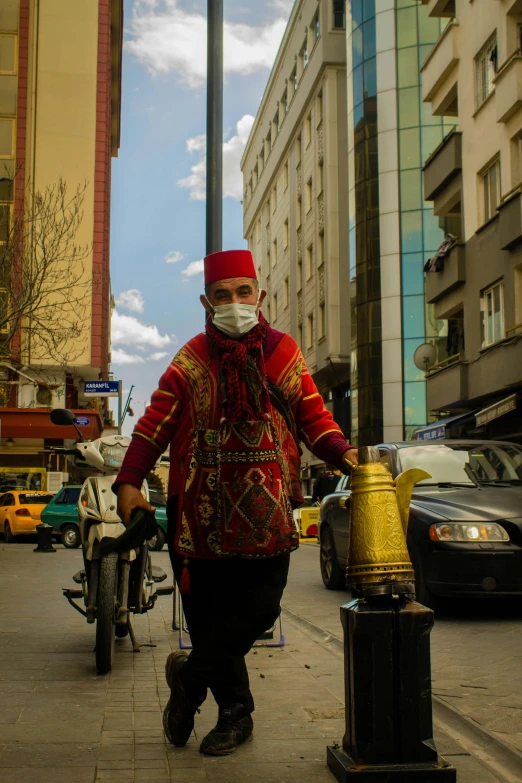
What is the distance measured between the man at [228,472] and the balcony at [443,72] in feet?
83.5

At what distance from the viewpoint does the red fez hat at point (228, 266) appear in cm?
409

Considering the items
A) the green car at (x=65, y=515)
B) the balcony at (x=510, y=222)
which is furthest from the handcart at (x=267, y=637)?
the green car at (x=65, y=515)

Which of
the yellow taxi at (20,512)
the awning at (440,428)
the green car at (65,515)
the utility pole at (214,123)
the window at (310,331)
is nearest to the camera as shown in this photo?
the utility pole at (214,123)

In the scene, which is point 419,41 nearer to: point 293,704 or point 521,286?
point 521,286

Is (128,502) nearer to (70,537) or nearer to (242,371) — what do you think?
(242,371)

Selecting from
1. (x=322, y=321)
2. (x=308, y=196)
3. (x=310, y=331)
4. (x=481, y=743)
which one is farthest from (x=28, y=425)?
(x=481, y=743)

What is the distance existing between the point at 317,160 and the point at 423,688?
1959 inches

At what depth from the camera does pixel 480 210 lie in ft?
83.9

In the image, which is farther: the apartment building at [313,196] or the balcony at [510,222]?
the apartment building at [313,196]

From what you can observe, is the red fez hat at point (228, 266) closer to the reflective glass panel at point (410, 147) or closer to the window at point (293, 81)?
the reflective glass panel at point (410, 147)

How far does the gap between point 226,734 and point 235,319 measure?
5.53 ft

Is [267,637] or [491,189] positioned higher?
[491,189]

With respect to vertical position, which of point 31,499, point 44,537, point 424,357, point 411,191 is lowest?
point 44,537

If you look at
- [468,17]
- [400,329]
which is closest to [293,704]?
[468,17]
